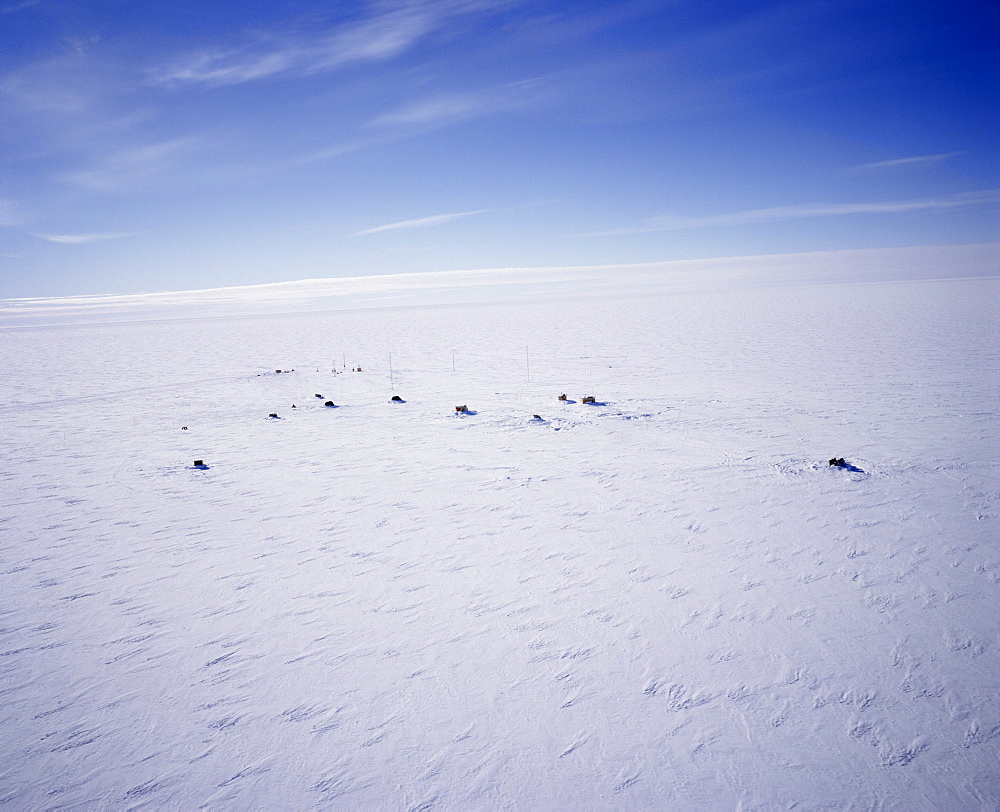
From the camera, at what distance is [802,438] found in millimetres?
9070

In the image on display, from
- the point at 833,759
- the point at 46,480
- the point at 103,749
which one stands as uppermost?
the point at 46,480

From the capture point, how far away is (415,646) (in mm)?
4383

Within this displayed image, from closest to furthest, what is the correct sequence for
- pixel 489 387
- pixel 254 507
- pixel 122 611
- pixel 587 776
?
pixel 587 776, pixel 122 611, pixel 254 507, pixel 489 387

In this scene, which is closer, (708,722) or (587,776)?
(587,776)

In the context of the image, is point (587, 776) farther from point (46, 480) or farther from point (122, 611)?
point (46, 480)

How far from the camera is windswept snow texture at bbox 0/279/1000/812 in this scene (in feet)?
10.9

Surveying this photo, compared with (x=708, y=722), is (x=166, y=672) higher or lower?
higher

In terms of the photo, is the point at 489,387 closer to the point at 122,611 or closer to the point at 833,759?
the point at 122,611

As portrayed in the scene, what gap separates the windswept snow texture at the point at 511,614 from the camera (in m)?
3.33

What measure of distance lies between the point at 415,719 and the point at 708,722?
2081 millimetres

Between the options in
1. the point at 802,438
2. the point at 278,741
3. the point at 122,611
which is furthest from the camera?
the point at 802,438

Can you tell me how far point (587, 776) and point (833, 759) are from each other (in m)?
1.61

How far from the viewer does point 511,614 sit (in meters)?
4.74

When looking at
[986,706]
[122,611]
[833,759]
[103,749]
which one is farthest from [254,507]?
[986,706]
